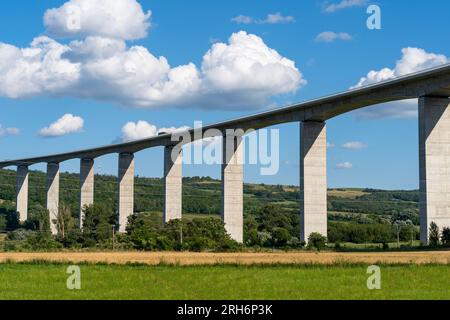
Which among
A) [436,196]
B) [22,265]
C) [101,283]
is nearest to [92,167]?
[436,196]

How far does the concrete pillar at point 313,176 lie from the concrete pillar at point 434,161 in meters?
13.0

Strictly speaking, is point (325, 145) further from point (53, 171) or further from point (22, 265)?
point (53, 171)

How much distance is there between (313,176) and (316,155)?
182cm

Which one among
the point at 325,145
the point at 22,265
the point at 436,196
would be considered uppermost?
the point at 325,145

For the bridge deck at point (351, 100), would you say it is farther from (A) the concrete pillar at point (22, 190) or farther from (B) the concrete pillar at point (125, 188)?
(A) the concrete pillar at point (22, 190)

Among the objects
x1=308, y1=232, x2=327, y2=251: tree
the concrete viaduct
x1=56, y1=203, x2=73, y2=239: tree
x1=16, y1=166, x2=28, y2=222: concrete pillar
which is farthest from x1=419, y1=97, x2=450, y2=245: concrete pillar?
x1=16, y1=166, x2=28, y2=222: concrete pillar

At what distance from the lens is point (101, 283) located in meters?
23.9

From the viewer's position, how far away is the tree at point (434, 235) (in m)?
48.4

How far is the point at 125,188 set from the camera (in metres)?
87.4

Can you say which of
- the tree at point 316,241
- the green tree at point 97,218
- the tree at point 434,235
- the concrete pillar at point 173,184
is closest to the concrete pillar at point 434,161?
the tree at point 434,235

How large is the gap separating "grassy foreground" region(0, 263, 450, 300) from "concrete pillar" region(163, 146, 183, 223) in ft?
154

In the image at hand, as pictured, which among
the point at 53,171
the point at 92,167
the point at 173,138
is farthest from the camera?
the point at 53,171

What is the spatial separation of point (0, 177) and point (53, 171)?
56923 millimetres
